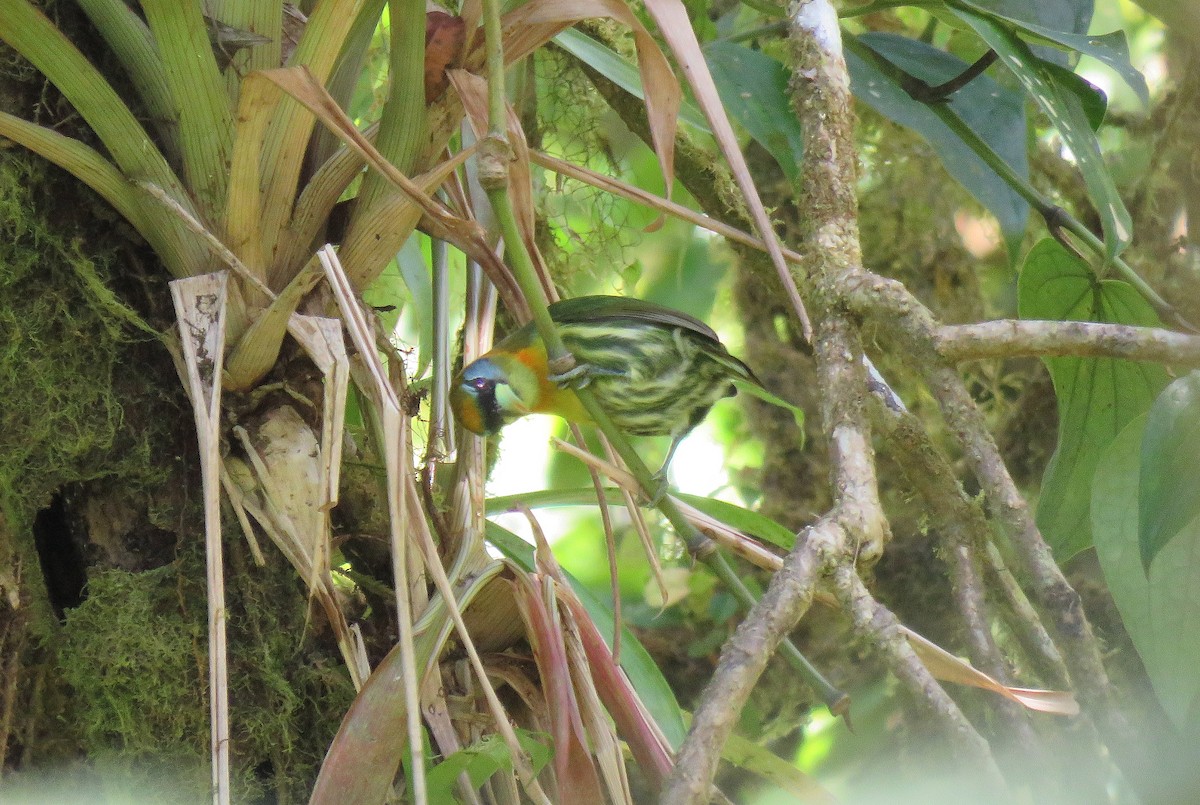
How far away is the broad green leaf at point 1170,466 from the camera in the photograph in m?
0.88

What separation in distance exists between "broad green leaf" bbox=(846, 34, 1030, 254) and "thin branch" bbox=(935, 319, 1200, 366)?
2.30 feet

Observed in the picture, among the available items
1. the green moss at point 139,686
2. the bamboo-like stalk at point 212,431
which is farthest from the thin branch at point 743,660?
the green moss at point 139,686

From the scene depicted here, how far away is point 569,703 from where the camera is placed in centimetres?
113

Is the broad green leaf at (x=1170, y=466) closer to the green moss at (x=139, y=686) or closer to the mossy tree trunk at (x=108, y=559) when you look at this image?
the mossy tree trunk at (x=108, y=559)

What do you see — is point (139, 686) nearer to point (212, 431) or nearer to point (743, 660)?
point (212, 431)

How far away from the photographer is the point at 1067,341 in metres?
0.86

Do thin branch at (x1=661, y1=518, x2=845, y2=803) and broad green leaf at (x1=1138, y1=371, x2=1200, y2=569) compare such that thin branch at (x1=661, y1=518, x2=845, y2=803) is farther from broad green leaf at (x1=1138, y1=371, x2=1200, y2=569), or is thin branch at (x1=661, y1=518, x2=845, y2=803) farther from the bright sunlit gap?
the bright sunlit gap

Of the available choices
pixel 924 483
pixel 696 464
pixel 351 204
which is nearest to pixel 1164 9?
pixel 924 483

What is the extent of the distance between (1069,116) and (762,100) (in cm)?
42

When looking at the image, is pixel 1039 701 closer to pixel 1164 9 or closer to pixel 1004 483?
pixel 1004 483

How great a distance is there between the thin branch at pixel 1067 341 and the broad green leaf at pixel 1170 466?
0.28 feet

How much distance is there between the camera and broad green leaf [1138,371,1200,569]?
88 cm

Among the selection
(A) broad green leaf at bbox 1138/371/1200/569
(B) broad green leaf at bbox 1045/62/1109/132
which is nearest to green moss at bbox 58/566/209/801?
(A) broad green leaf at bbox 1138/371/1200/569

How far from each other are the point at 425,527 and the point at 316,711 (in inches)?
11.8
